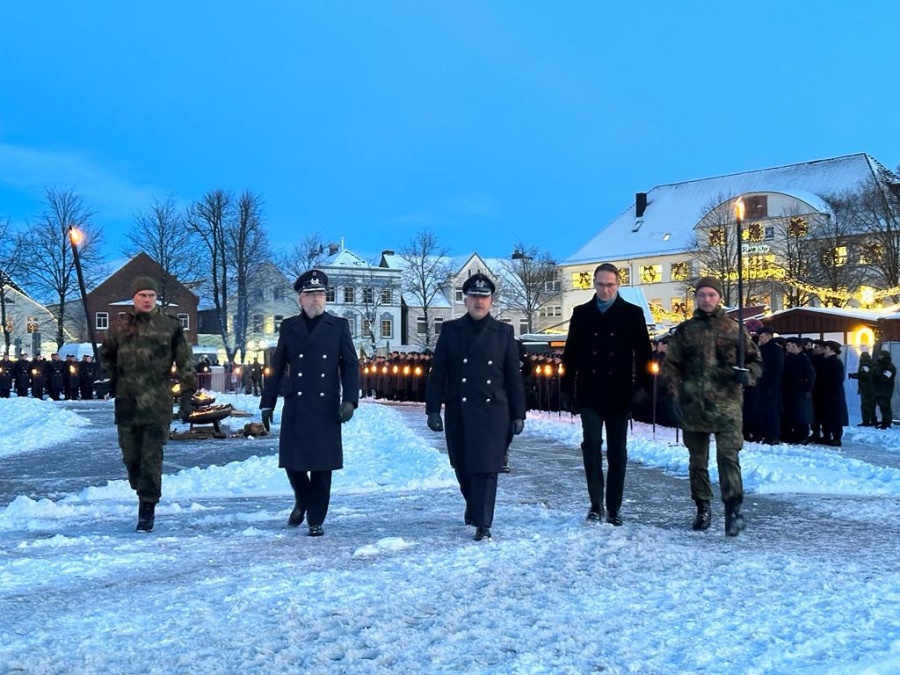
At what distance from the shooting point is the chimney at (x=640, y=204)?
7900 centimetres

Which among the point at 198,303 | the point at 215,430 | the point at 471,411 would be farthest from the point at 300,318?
the point at 198,303

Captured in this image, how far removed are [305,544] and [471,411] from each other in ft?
5.16

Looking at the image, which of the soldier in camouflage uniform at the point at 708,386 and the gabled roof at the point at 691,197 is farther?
the gabled roof at the point at 691,197

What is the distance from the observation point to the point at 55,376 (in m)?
40.6

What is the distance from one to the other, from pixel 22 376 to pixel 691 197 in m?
51.4

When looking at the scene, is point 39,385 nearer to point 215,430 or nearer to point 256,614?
point 215,430

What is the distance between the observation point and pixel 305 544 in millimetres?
7156

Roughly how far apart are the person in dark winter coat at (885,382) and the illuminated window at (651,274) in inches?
2097

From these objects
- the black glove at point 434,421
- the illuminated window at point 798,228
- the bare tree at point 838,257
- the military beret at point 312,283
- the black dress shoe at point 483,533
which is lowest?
the black dress shoe at point 483,533

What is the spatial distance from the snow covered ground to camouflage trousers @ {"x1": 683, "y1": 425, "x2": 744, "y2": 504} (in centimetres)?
33

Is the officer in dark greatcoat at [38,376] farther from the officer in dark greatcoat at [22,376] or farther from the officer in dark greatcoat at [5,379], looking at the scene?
the officer in dark greatcoat at [5,379]

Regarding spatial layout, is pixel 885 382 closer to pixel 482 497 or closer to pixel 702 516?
pixel 702 516

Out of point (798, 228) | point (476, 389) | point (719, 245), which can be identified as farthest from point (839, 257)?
point (476, 389)

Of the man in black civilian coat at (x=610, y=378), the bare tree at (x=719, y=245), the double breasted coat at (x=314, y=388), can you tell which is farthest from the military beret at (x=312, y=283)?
the bare tree at (x=719, y=245)
